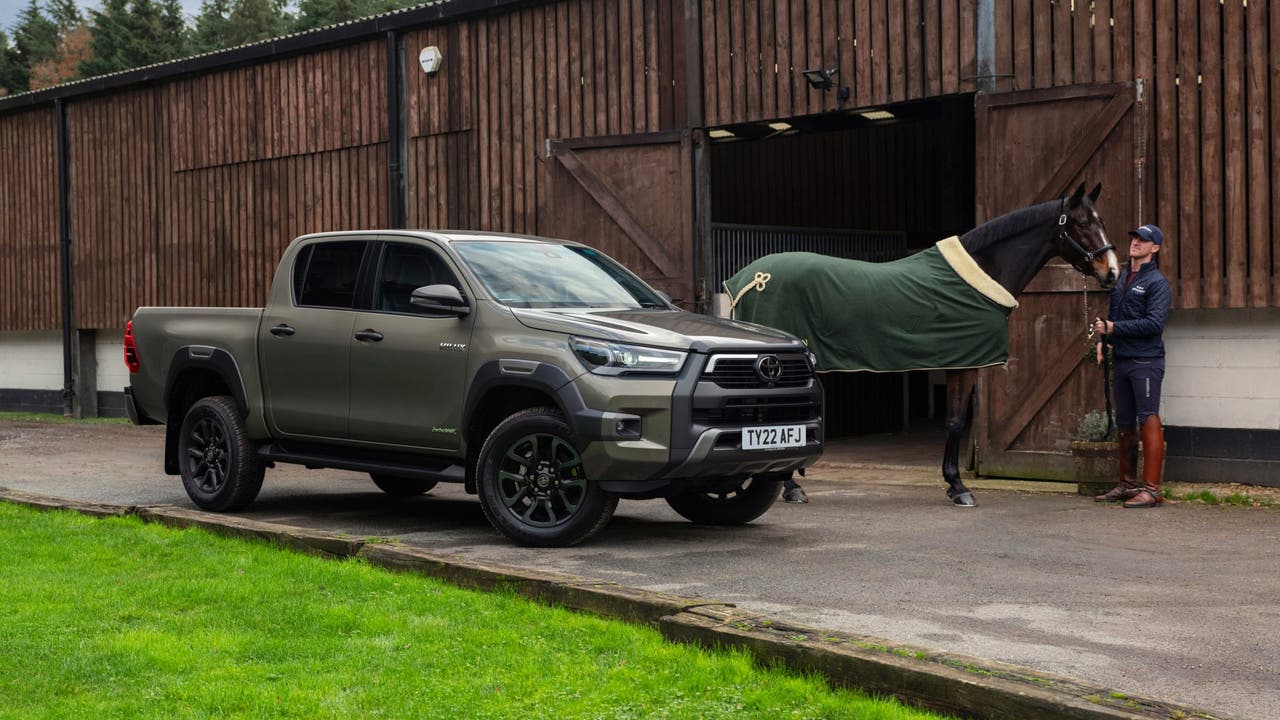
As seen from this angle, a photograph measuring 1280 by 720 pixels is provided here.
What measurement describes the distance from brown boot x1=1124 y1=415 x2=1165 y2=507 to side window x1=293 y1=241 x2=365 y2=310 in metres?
6.02

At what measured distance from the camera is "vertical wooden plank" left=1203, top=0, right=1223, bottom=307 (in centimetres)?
1090

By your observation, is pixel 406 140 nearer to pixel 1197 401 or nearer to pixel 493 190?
pixel 493 190

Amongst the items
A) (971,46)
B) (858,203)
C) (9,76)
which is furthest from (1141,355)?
(9,76)

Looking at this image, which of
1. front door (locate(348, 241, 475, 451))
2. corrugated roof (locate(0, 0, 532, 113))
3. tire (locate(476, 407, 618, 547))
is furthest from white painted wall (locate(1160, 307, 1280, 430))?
corrugated roof (locate(0, 0, 532, 113))

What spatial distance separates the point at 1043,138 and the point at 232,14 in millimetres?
57568

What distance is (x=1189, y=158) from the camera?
11.1 m

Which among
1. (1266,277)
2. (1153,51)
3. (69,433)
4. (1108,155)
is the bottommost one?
(69,433)

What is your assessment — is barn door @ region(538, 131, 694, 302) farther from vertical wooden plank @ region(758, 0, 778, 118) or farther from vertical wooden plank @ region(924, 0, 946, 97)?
vertical wooden plank @ region(924, 0, 946, 97)

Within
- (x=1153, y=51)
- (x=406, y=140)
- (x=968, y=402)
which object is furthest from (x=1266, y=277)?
(x=406, y=140)

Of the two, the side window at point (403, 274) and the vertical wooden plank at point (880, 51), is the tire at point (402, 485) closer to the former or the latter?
the side window at point (403, 274)

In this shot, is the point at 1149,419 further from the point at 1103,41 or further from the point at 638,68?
the point at 638,68

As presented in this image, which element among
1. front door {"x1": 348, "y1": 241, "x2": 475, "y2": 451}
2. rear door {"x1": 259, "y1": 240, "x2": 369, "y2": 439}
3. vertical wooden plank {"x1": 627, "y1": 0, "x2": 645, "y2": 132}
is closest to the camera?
front door {"x1": 348, "y1": 241, "x2": 475, "y2": 451}

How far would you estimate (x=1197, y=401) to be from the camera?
441 inches

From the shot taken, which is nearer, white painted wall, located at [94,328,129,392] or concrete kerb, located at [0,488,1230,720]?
concrete kerb, located at [0,488,1230,720]
